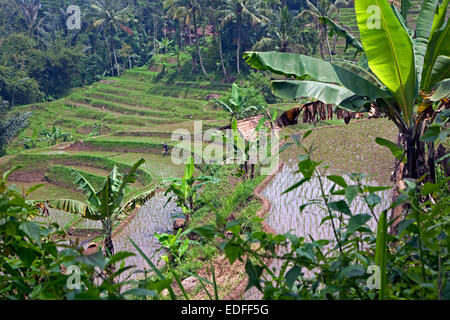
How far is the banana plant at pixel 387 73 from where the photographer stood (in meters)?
2.88

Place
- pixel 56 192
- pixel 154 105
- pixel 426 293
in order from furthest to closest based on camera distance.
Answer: pixel 154 105
pixel 56 192
pixel 426 293

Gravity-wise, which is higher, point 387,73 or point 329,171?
point 387,73

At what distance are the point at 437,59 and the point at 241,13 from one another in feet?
68.5

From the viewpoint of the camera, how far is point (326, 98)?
313cm

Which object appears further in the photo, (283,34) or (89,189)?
(283,34)

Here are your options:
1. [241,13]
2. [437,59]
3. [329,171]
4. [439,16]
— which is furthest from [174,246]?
[241,13]

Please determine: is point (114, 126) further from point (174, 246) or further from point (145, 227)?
point (174, 246)

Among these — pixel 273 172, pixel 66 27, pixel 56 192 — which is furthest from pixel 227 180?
pixel 66 27

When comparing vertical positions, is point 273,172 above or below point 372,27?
below

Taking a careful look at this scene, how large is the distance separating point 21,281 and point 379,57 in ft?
9.11

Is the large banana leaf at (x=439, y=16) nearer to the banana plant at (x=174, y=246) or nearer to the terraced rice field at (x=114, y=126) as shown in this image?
the banana plant at (x=174, y=246)

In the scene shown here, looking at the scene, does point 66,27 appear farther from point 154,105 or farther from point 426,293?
point 426,293

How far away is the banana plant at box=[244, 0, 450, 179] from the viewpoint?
2.88 metres

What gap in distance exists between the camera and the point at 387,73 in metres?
3.03
